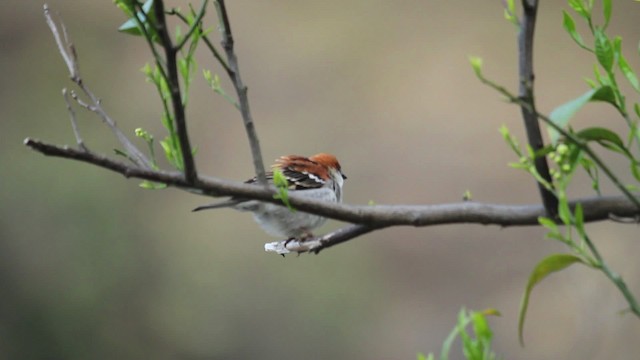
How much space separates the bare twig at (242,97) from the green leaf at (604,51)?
32cm

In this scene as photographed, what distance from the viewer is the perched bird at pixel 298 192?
1.62m

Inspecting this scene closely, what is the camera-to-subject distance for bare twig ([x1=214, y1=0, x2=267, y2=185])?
80 cm

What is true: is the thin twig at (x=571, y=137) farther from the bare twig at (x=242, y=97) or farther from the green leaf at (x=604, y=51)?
the bare twig at (x=242, y=97)

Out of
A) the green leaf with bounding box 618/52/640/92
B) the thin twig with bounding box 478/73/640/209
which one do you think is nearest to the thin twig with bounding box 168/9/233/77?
the thin twig with bounding box 478/73/640/209

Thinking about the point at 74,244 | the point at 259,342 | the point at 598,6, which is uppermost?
the point at 598,6

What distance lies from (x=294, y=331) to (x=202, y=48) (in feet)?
4.28

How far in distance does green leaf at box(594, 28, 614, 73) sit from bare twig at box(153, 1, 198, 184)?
0.38 m

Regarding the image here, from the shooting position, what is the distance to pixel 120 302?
13.1ft

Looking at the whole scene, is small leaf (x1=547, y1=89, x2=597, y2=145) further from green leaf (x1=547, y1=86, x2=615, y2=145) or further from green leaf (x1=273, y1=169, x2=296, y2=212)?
green leaf (x1=273, y1=169, x2=296, y2=212)

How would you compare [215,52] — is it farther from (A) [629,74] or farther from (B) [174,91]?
(A) [629,74]

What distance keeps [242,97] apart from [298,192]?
861 millimetres

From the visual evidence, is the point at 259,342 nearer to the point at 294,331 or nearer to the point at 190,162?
the point at 294,331

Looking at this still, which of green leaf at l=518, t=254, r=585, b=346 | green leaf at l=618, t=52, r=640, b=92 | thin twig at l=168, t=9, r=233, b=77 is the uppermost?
thin twig at l=168, t=9, r=233, b=77

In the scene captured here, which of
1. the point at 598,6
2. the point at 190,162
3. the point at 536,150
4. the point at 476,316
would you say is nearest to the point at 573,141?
the point at 536,150
